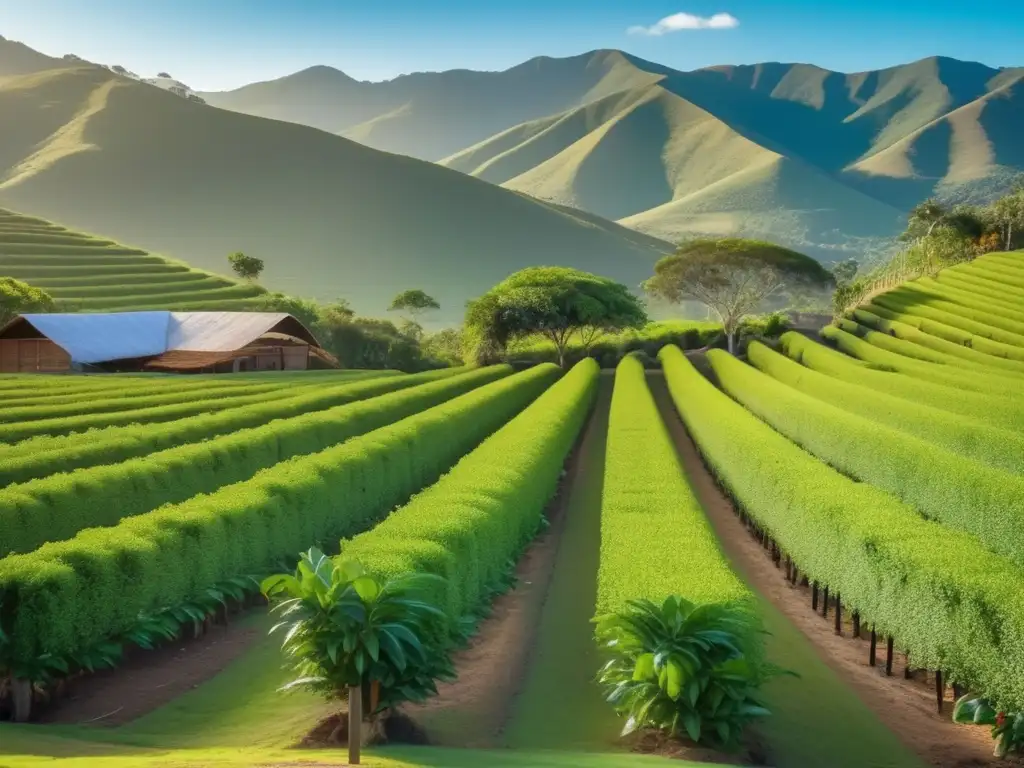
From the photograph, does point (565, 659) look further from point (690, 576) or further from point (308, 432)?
point (308, 432)

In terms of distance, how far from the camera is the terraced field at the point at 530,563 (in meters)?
10.7

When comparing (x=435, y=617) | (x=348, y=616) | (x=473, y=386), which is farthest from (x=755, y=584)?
(x=473, y=386)

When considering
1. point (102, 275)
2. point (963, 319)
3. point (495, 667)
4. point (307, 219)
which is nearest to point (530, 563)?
point (495, 667)

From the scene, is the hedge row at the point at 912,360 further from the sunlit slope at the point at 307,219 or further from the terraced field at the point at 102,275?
the sunlit slope at the point at 307,219

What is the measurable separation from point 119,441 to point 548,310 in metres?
38.8

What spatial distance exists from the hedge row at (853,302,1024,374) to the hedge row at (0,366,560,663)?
30706 millimetres

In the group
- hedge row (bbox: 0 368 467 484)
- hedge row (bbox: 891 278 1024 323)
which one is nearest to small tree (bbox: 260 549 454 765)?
hedge row (bbox: 0 368 467 484)

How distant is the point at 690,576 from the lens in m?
11.7

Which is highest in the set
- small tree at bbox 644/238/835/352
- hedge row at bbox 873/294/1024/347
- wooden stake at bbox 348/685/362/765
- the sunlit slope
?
the sunlit slope

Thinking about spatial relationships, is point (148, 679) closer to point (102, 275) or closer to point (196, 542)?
point (196, 542)

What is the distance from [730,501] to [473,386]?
2287 centimetres

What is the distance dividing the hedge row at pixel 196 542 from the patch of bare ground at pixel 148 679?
70cm

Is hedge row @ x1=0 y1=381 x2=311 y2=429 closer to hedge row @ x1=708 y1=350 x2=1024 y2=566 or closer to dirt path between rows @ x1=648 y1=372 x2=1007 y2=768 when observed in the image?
dirt path between rows @ x1=648 y1=372 x2=1007 y2=768

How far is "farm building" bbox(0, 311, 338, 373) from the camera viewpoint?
5641 cm
